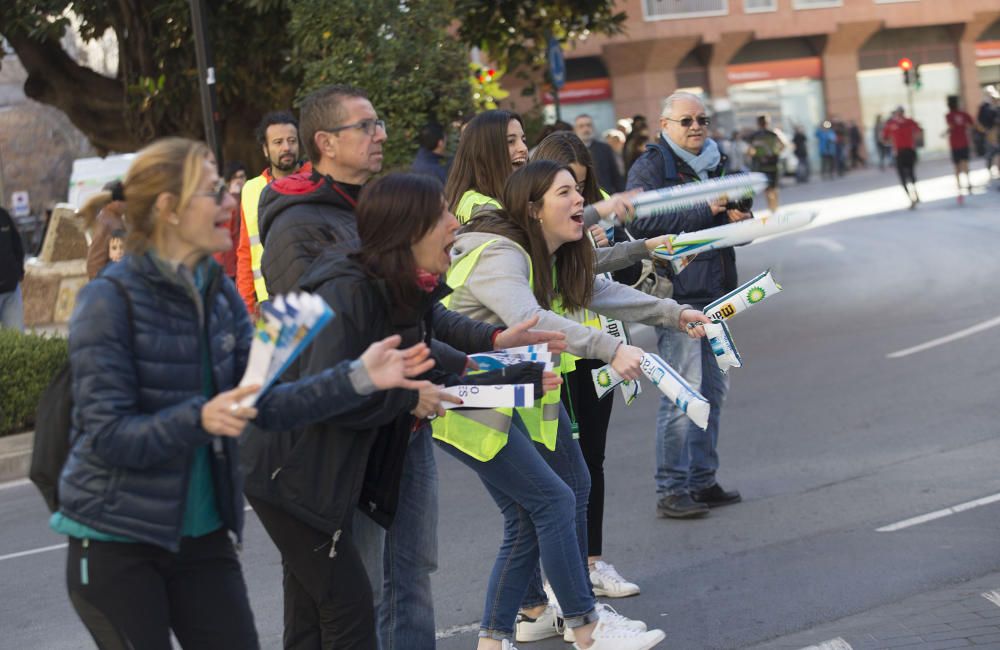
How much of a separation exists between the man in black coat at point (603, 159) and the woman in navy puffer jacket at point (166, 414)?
10.2 metres

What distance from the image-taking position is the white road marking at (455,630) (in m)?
5.74

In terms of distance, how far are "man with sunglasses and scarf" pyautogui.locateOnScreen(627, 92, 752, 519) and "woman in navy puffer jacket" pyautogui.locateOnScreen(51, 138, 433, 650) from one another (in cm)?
378

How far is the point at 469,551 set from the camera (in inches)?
276

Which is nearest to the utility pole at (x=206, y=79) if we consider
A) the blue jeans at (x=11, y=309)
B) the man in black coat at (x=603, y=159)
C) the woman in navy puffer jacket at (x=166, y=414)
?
the blue jeans at (x=11, y=309)

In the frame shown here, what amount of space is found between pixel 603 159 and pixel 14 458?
6.14m

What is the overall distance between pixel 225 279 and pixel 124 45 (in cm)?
1307

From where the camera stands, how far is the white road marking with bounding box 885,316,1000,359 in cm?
1191

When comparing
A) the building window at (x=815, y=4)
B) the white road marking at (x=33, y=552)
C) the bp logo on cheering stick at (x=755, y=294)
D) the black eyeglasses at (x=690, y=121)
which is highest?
the building window at (x=815, y=4)

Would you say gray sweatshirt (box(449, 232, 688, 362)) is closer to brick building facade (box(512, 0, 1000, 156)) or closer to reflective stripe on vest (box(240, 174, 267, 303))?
reflective stripe on vest (box(240, 174, 267, 303))

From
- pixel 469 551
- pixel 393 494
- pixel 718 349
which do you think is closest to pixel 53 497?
pixel 393 494

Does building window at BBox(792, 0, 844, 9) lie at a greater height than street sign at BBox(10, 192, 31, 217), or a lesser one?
greater

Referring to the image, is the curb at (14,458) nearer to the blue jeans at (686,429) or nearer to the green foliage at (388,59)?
the green foliage at (388,59)

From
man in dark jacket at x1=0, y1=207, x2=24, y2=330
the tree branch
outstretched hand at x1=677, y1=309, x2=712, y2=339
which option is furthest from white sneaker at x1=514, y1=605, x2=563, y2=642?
the tree branch

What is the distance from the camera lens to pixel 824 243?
22312 mm
